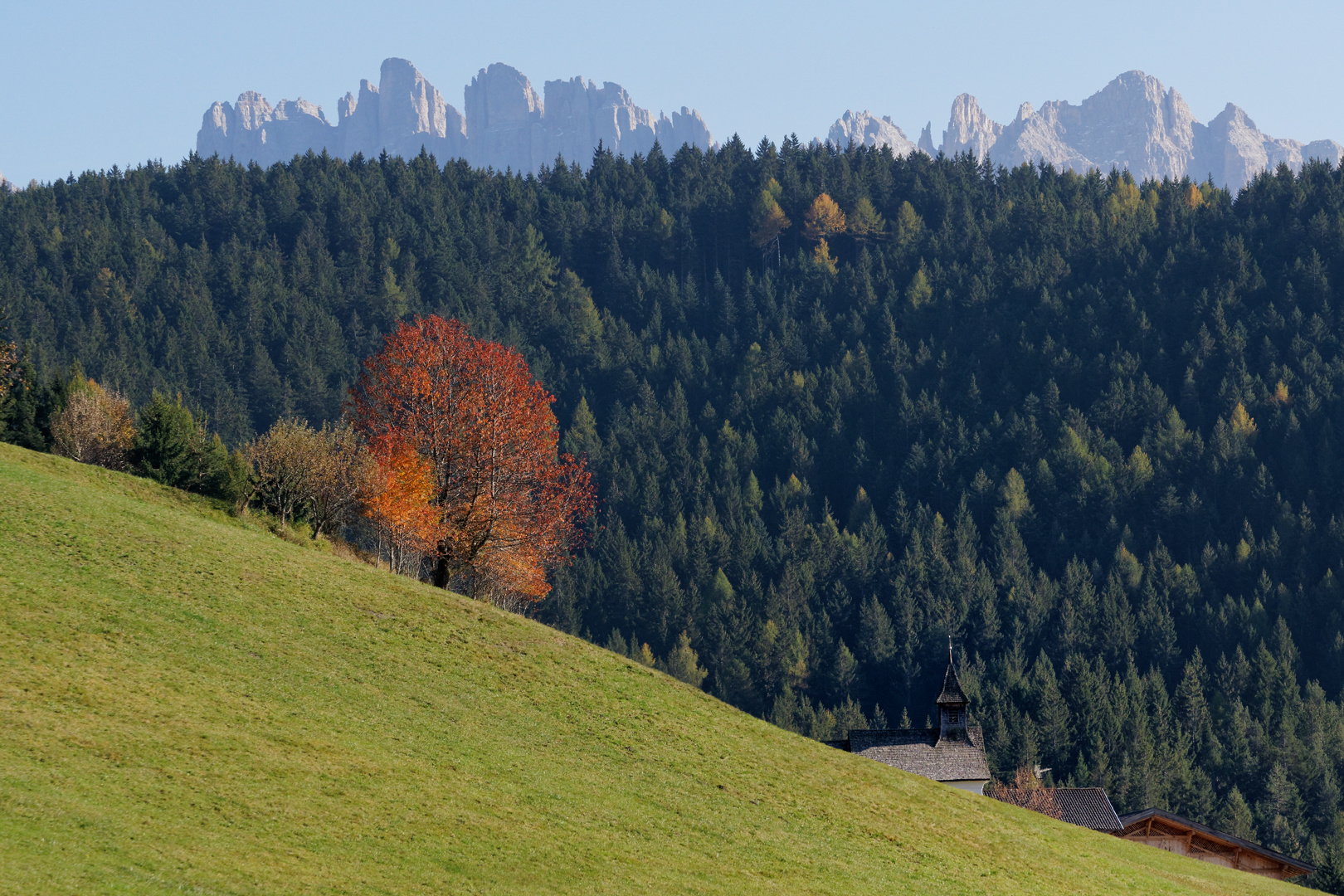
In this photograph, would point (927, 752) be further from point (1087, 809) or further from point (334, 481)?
point (334, 481)

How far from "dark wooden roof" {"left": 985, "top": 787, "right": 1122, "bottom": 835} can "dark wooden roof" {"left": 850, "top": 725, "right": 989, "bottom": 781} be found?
111 inches

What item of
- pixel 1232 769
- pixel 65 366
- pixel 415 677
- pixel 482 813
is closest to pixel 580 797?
pixel 482 813

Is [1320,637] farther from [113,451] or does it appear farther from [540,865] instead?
[540,865]

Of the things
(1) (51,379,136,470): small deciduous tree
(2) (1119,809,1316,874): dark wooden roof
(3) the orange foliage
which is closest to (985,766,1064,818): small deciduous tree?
(2) (1119,809,1316,874): dark wooden roof

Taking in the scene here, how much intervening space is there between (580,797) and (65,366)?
188614 mm

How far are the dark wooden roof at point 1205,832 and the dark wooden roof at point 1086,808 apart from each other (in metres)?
0.86

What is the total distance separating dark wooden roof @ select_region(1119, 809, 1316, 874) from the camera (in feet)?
251

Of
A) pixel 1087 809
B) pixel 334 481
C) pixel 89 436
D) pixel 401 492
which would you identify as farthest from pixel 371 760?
pixel 1087 809

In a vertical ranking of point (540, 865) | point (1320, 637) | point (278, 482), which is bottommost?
point (540, 865)

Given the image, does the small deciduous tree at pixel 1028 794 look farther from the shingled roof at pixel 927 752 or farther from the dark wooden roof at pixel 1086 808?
the shingled roof at pixel 927 752

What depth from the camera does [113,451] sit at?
68375 mm

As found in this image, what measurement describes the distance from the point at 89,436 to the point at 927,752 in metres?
54.5

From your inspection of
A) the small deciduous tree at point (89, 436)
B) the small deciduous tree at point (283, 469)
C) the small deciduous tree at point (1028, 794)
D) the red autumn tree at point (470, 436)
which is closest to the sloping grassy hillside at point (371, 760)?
the small deciduous tree at point (283, 469)

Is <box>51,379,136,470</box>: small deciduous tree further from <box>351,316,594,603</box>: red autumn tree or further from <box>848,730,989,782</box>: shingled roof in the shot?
<box>848,730,989,782</box>: shingled roof
